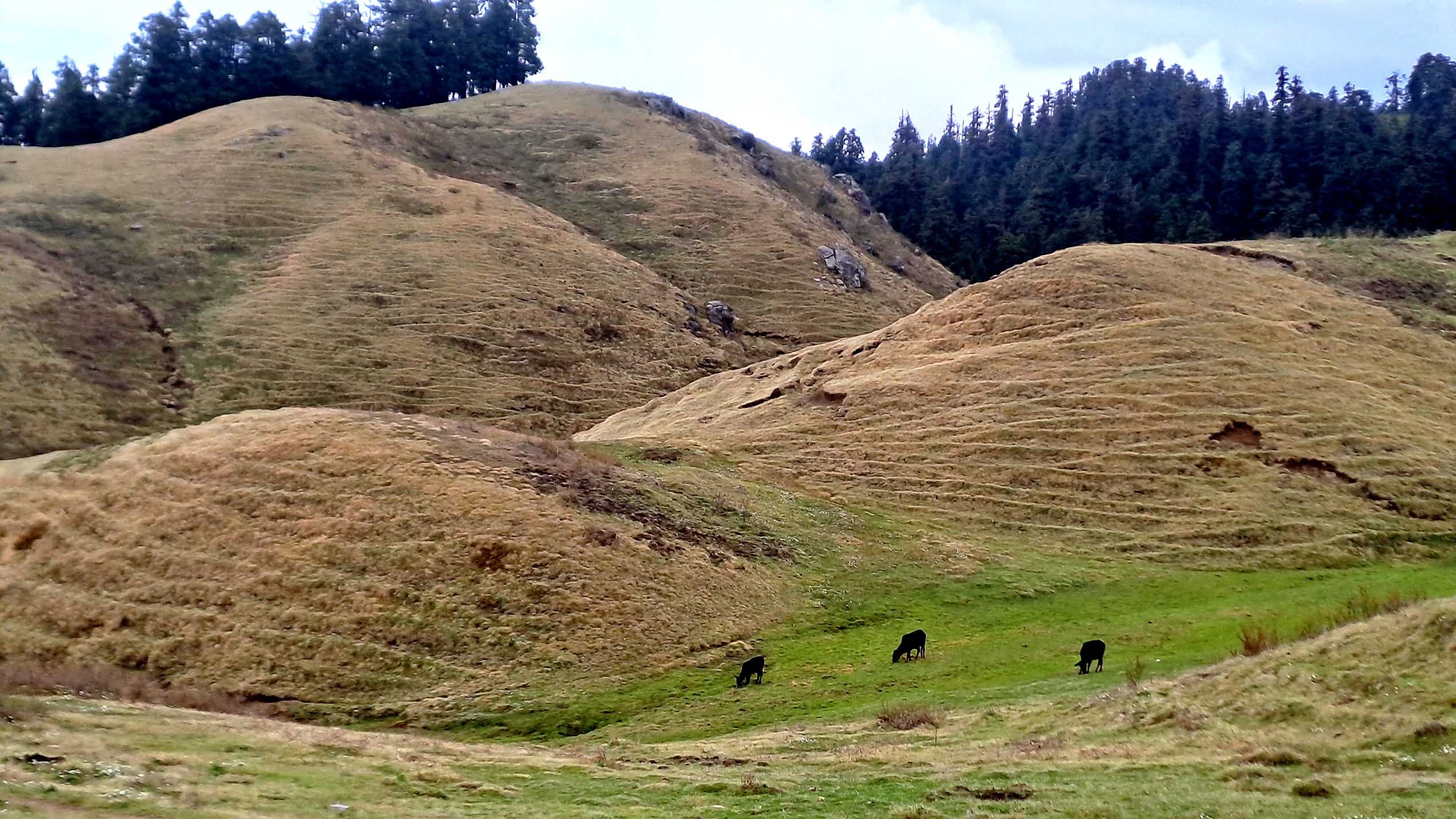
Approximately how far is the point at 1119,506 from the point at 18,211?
228 feet

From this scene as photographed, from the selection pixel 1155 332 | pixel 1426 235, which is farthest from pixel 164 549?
pixel 1426 235

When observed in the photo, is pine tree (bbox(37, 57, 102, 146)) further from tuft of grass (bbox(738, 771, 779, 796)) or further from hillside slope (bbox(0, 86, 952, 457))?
tuft of grass (bbox(738, 771, 779, 796))

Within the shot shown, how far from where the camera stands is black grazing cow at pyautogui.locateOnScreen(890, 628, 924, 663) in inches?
1080

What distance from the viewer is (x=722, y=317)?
79.2 m

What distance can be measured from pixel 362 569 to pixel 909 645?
14486mm

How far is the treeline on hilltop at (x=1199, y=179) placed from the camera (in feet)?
300

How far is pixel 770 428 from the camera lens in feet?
149

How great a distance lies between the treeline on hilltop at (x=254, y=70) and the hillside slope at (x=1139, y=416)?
78.9 metres

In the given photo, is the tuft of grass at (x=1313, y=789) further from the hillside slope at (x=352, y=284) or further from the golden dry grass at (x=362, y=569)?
the hillside slope at (x=352, y=284)

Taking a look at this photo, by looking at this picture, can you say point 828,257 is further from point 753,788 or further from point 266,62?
A: point 753,788

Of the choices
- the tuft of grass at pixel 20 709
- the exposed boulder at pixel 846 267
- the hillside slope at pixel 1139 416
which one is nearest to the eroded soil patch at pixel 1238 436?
the hillside slope at pixel 1139 416

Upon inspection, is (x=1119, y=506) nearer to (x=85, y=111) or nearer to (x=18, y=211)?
(x=18, y=211)

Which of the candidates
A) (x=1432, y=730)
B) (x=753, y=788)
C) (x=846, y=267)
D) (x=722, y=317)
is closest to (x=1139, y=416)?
(x=1432, y=730)

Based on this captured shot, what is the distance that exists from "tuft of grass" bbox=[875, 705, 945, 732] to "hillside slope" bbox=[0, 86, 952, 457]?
41.9 m
